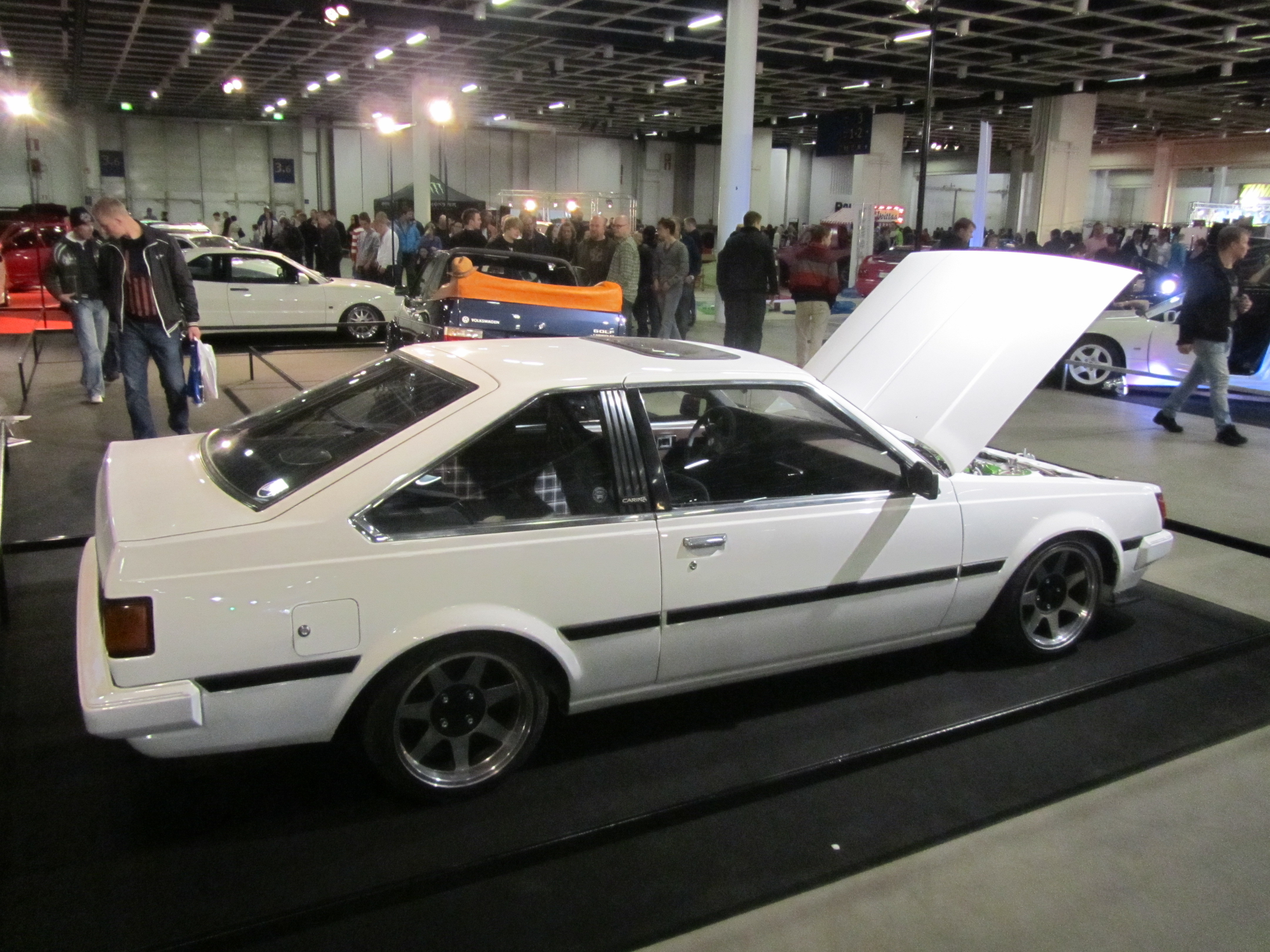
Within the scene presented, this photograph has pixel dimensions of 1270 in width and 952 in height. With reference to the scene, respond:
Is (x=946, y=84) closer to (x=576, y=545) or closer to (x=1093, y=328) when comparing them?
(x=1093, y=328)

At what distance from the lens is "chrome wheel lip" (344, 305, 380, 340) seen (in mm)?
13867

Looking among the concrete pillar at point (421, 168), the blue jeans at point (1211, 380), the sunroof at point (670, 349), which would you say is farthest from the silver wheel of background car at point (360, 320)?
the sunroof at point (670, 349)

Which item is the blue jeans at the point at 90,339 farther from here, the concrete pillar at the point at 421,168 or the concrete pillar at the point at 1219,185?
the concrete pillar at the point at 1219,185

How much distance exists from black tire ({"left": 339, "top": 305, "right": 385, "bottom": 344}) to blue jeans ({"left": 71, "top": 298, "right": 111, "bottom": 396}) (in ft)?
15.1

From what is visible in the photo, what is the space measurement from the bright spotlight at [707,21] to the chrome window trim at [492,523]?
1482cm

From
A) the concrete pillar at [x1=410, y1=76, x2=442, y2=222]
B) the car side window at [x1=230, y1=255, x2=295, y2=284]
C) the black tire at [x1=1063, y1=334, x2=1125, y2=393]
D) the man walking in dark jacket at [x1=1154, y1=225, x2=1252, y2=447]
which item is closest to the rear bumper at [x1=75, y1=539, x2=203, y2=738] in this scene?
the man walking in dark jacket at [x1=1154, y1=225, x2=1252, y2=447]

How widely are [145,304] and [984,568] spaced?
5.49 meters

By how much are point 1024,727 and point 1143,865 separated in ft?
2.58

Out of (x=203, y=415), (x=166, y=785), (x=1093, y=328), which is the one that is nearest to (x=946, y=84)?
(x=1093, y=328)

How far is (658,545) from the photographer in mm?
3221

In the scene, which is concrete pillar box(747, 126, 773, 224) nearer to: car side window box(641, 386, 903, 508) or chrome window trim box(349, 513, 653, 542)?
car side window box(641, 386, 903, 508)

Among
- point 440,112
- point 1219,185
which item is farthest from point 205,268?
point 1219,185

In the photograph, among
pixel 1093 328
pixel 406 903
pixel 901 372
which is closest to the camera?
pixel 406 903

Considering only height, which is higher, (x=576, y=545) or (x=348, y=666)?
(x=576, y=545)
